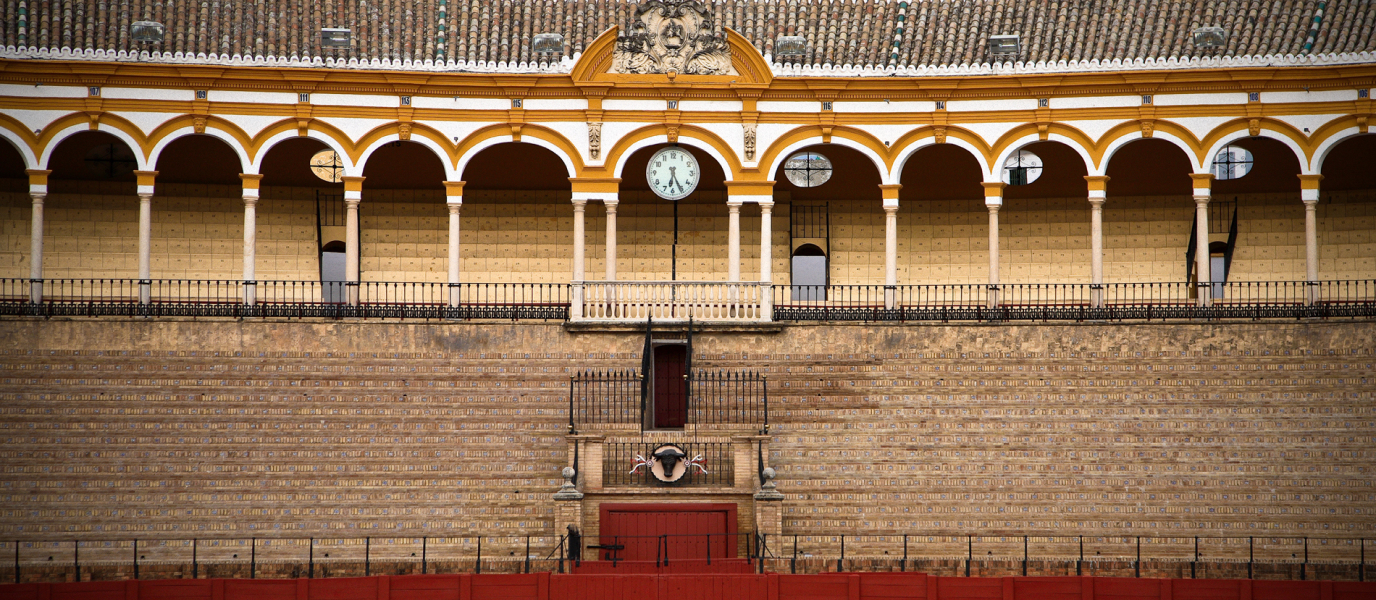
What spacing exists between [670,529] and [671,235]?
9918mm

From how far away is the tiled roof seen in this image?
2527 cm

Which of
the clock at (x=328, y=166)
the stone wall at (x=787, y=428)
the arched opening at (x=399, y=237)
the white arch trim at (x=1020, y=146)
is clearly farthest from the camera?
the arched opening at (x=399, y=237)

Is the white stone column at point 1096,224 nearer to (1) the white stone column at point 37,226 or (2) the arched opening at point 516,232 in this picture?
(2) the arched opening at point 516,232

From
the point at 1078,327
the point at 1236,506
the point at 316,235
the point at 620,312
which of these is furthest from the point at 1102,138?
the point at 316,235

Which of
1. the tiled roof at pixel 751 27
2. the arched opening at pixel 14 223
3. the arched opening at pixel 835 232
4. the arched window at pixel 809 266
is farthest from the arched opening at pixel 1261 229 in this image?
the arched opening at pixel 14 223

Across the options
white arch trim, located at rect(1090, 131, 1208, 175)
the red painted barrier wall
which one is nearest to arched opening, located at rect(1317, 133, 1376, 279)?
white arch trim, located at rect(1090, 131, 1208, 175)

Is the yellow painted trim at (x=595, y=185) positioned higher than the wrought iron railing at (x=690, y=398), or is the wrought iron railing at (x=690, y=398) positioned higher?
the yellow painted trim at (x=595, y=185)

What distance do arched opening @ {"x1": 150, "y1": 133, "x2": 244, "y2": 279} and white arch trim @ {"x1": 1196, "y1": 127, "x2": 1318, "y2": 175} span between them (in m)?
18.0

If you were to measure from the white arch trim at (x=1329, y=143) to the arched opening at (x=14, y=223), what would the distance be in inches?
918

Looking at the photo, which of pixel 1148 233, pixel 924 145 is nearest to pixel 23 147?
pixel 924 145

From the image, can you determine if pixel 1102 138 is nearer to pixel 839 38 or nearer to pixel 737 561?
pixel 839 38

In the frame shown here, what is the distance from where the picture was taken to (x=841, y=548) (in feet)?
66.7

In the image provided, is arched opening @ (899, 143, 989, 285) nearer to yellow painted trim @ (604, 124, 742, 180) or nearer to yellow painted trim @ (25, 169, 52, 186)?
yellow painted trim @ (604, 124, 742, 180)

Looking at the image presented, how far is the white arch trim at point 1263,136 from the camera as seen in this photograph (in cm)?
2544
